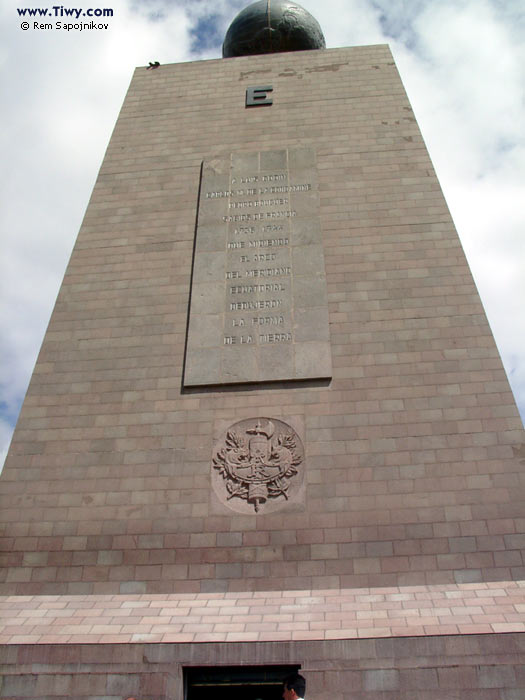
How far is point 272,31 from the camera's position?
1703cm

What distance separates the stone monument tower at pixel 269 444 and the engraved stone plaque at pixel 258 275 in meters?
0.04

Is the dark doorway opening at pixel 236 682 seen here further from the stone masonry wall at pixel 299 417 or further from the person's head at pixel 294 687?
the person's head at pixel 294 687

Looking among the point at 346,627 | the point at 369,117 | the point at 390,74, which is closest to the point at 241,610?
the point at 346,627

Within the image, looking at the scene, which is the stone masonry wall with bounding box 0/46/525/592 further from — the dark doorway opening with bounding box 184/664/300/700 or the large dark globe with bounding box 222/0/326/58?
the large dark globe with bounding box 222/0/326/58

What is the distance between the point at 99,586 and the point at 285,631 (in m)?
2.76

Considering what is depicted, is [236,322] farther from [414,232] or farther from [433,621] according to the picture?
[433,621]

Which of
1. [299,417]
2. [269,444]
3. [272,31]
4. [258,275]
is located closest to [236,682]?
[269,444]

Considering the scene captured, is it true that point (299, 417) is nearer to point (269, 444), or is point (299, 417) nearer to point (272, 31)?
point (269, 444)

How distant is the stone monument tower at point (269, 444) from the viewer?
7102mm

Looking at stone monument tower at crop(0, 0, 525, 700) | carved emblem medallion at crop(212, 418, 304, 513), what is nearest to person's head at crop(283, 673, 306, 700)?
stone monument tower at crop(0, 0, 525, 700)

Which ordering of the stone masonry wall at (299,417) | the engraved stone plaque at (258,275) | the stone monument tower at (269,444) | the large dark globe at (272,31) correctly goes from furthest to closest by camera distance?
the large dark globe at (272,31) → the engraved stone plaque at (258,275) → the stone masonry wall at (299,417) → the stone monument tower at (269,444)

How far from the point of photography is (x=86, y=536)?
8.82 m

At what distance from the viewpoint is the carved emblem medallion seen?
29.1 feet

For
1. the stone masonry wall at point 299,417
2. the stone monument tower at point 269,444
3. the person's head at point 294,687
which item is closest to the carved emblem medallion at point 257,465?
the stone monument tower at point 269,444
